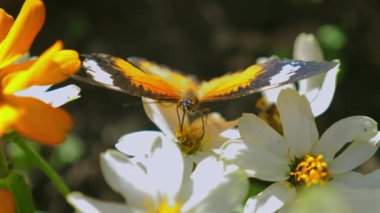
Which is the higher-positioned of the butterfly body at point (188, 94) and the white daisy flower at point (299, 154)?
the butterfly body at point (188, 94)

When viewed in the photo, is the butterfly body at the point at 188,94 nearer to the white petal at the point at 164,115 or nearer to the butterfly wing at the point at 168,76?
the white petal at the point at 164,115

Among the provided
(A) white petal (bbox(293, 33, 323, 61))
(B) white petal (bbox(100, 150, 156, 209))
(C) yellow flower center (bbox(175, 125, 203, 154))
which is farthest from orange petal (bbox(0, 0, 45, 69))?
(A) white petal (bbox(293, 33, 323, 61))

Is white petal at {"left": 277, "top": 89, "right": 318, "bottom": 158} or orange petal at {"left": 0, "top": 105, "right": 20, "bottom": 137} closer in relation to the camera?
orange petal at {"left": 0, "top": 105, "right": 20, "bottom": 137}

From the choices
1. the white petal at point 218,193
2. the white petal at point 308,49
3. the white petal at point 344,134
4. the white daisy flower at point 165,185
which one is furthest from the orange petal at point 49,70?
the white petal at point 308,49

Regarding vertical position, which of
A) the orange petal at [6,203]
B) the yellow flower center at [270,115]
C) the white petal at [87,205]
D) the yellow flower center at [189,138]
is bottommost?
the yellow flower center at [270,115]

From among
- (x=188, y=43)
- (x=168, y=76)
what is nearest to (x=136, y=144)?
(x=168, y=76)

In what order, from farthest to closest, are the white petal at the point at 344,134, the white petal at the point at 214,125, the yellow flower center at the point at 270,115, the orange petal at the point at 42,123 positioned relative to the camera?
the yellow flower center at the point at 270,115
the white petal at the point at 214,125
the white petal at the point at 344,134
the orange petal at the point at 42,123

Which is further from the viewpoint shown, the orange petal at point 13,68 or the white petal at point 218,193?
the orange petal at point 13,68

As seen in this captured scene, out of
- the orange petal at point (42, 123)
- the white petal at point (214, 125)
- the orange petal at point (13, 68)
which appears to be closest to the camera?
the orange petal at point (42, 123)

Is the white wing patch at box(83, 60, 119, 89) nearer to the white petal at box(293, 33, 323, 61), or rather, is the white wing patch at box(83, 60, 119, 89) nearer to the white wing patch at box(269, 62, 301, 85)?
the white wing patch at box(269, 62, 301, 85)
